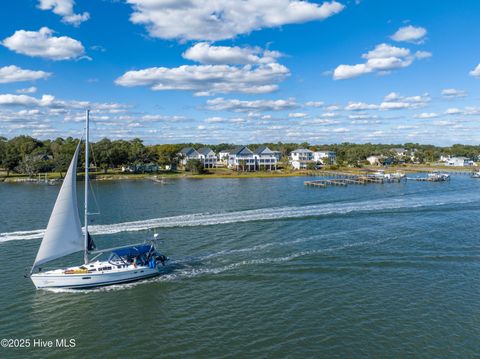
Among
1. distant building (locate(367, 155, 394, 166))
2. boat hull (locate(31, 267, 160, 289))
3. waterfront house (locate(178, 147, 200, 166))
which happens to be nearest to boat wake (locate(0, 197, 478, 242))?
boat hull (locate(31, 267, 160, 289))

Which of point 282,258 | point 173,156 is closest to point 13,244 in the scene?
point 282,258

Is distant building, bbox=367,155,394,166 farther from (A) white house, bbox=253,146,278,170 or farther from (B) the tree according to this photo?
(B) the tree

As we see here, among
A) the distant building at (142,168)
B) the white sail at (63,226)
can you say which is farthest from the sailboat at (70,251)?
the distant building at (142,168)

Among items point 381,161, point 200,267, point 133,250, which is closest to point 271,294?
point 200,267

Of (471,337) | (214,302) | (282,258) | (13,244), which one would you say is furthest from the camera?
(13,244)

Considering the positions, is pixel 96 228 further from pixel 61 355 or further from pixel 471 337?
pixel 471 337

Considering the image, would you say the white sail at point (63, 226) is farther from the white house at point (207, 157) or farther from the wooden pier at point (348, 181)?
the white house at point (207, 157)

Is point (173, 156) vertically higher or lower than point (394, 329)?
higher
